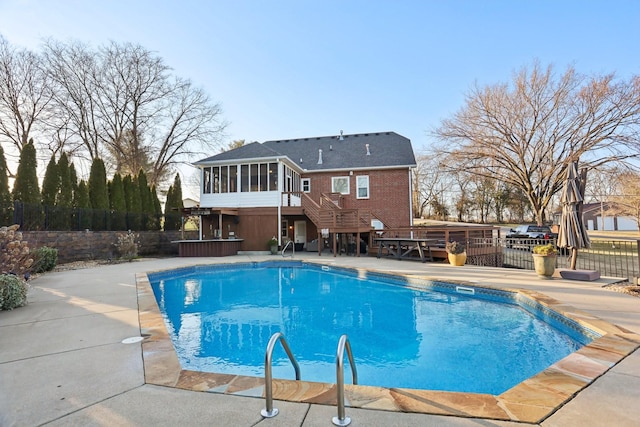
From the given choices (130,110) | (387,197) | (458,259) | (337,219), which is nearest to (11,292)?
(337,219)

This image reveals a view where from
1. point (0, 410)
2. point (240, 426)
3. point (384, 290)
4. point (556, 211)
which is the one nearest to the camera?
point (240, 426)

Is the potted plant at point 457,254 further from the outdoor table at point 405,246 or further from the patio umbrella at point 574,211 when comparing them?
the patio umbrella at point 574,211

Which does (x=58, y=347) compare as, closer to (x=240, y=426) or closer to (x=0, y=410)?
(x=0, y=410)

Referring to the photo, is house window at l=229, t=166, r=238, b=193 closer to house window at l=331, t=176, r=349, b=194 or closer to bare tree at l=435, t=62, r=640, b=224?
house window at l=331, t=176, r=349, b=194

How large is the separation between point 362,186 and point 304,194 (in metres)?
4.03

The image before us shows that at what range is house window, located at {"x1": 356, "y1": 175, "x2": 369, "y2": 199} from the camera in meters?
18.0

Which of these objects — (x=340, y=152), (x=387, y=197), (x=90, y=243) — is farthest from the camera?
(x=340, y=152)

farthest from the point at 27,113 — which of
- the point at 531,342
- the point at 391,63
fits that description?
the point at 531,342

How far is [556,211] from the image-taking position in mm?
40750

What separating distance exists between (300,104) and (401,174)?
23.7 feet

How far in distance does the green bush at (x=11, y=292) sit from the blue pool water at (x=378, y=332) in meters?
2.33

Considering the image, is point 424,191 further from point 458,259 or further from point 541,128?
point 458,259

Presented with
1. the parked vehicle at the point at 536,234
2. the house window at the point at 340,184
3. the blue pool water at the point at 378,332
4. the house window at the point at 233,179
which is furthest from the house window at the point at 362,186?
the blue pool water at the point at 378,332

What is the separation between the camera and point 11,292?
5062mm
